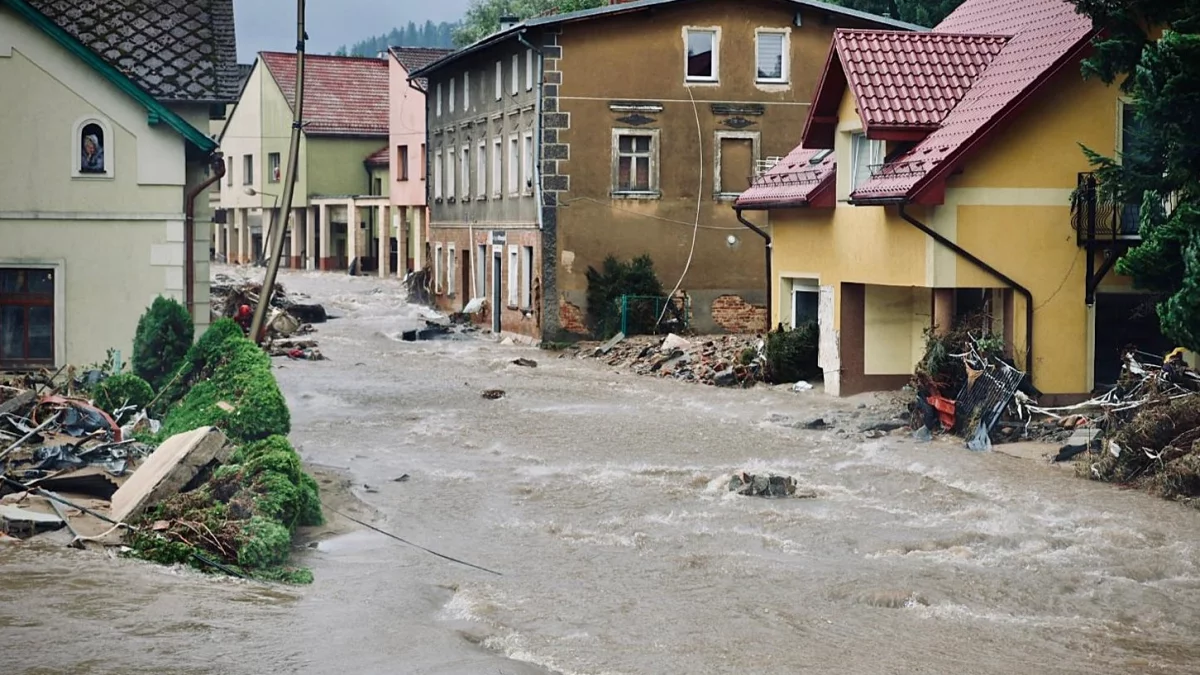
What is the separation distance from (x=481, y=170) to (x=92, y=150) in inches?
907

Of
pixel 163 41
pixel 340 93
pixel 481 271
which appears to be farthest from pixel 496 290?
pixel 340 93

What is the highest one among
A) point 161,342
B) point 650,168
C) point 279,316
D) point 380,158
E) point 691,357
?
point 380,158

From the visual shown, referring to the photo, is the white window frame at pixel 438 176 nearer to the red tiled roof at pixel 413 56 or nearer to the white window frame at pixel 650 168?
the red tiled roof at pixel 413 56

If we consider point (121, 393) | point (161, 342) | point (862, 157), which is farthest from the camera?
point (862, 157)

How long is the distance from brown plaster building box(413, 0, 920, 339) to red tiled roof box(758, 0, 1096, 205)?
11296 mm

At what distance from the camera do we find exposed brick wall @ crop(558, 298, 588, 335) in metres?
39.4

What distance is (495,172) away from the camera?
147ft

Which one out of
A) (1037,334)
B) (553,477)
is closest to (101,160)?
(553,477)

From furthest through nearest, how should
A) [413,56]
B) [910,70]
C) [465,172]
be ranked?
[413,56] < [465,172] < [910,70]

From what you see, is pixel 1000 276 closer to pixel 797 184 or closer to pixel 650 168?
pixel 797 184

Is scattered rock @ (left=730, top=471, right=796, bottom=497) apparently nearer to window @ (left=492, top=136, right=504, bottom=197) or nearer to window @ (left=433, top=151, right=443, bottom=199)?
window @ (left=492, top=136, right=504, bottom=197)

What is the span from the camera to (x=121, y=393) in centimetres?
2083

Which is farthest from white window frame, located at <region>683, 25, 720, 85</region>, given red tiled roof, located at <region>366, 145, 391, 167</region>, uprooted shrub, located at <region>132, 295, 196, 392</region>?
red tiled roof, located at <region>366, 145, 391, 167</region>

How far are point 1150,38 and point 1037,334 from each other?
4.46 m
